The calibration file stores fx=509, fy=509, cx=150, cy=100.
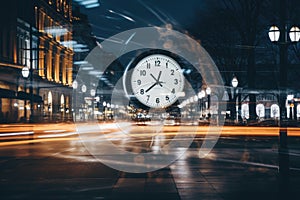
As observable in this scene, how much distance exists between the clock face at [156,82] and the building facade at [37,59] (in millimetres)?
37555

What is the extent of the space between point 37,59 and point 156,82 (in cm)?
4561

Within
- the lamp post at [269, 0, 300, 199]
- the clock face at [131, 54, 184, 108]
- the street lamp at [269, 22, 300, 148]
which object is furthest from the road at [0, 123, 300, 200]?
the clock face at [131, 54, 184, 108]

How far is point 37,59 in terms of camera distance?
182 feet

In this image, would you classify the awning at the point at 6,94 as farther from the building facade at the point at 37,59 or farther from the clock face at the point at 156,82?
the clock face at the point at 156,82

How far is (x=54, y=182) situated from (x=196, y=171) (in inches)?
166

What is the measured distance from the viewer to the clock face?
38.5 feet

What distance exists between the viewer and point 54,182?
494 inches

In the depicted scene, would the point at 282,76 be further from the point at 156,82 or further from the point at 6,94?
the point at 6,94

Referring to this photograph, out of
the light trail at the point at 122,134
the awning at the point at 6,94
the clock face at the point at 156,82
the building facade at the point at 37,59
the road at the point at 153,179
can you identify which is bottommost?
the road at the point at 153,179

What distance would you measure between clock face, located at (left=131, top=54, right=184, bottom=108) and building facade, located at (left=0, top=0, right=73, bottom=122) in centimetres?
3756

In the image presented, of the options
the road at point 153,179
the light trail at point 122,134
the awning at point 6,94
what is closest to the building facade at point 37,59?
the awning at point 6,94

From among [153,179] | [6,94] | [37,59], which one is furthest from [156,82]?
[6,94]

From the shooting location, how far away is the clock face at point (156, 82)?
38.5 feet

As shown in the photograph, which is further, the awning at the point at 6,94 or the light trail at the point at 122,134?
the awning at the point at 6,94
